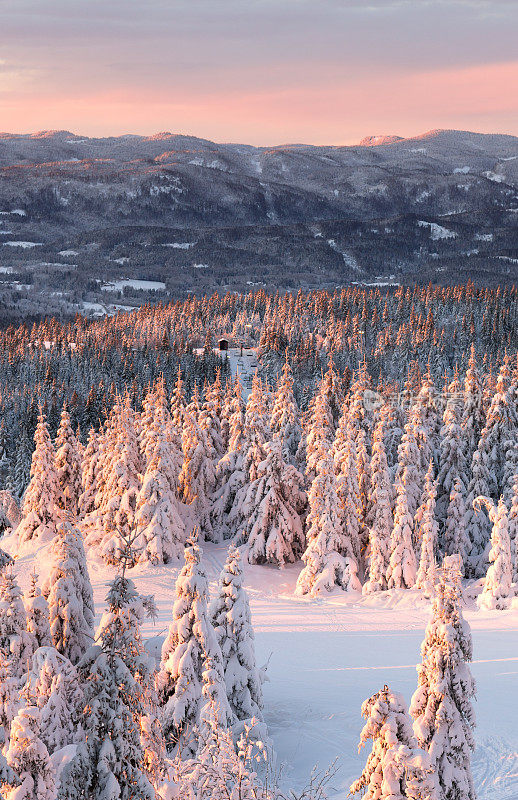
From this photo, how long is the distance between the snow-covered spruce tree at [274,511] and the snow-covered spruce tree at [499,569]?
42.3 feet

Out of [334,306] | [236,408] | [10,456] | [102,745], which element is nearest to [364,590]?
[236,408]

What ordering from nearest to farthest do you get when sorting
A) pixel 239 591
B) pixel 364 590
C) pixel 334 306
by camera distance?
1. pixel 239 591
2. pixel 364 590
3. pixel 334 306

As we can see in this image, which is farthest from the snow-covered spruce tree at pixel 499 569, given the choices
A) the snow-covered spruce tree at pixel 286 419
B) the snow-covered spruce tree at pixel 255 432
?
the snow-covered spruce tree at pixel 286 419

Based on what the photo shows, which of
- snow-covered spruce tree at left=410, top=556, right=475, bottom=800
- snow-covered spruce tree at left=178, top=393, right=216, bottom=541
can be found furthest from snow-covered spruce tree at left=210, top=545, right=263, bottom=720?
snow-covered spruce tree at left=178, top=393, right=216, bottom=541

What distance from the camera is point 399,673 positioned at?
28594mm

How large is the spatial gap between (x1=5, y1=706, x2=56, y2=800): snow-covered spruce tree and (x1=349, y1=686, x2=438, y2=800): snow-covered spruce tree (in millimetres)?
4810

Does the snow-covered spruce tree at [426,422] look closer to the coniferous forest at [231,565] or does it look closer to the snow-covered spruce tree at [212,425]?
the coniferous forest at [231,565]

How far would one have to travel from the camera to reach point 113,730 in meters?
13.3

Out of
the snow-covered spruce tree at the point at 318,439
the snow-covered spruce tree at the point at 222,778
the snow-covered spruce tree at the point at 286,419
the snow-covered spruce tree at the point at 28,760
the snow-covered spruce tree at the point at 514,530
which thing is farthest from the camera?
the snow-covered spruce tree at the point at 286,419

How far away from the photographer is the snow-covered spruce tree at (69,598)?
18.6m

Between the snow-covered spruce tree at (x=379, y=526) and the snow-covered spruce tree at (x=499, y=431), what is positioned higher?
the snow-covered spruce tree at (x=499, y=431)

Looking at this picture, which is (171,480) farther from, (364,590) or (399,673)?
(399,673)

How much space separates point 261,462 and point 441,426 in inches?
514

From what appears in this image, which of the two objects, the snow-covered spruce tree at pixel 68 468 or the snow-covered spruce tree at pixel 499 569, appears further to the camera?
the snow-covered spruce tree at pixel 68 468
